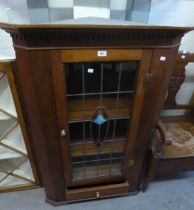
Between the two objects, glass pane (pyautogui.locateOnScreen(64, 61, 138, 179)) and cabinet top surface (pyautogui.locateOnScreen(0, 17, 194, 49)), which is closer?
cabinet top surface (pyautogui.locateOnScreen(0, 17, 194, 49))

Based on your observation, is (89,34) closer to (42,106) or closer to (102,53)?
(102,53)

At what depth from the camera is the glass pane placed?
91 centimetres

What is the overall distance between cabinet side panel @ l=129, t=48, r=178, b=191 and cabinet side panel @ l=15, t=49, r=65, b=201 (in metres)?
0.50

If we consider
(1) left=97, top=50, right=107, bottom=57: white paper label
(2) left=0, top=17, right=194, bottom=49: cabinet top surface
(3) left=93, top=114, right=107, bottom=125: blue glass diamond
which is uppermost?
(2) left=0, top=17, right=194, bottom=49: cabinet top surface

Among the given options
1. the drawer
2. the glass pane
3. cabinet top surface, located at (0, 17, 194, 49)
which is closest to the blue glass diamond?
the glass pane

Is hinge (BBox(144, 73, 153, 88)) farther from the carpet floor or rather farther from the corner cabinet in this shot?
the carpet floor

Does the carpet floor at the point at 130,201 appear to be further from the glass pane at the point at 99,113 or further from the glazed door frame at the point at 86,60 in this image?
the glazed door frame at the point at 86,60

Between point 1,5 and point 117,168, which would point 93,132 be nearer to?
point 117,168

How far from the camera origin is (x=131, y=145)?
3.83 feet

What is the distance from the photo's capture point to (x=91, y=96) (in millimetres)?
974

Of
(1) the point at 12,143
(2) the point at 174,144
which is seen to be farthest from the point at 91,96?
(2) the point at 174,144

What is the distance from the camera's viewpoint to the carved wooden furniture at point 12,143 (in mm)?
1078

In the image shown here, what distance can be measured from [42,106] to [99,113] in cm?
31

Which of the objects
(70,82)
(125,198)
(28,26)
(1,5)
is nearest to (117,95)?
(70,82)
